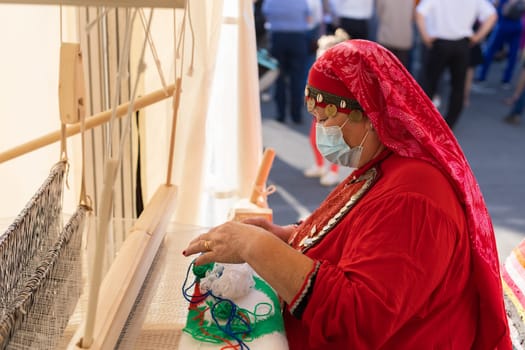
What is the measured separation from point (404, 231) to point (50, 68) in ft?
4.74

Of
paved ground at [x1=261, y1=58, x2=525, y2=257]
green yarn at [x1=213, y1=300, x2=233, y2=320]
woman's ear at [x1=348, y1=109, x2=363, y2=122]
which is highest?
woman's ear at [x1=348, y1=109, x2=363, y2=122]

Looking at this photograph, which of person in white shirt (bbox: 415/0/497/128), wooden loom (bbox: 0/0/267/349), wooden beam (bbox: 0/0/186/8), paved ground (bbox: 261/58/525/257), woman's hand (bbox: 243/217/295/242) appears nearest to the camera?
wooden beam (bbox: 0/0/186/8)

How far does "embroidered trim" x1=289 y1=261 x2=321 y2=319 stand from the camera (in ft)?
4.08

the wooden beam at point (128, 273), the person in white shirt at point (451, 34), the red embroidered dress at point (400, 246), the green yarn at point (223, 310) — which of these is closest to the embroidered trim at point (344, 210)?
the red embroidered dress at point (400, 246)

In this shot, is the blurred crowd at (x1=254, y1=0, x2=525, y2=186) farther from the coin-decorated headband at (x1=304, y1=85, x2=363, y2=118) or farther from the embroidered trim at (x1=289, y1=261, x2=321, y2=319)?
the embroidered trim at (x1=289, y1=261, x2=321, y2=319)

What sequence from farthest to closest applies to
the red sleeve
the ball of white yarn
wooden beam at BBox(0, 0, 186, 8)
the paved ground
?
the paved ground < the ball of white yarn < the red sleeve < wooden beam at BBox(0, 0, 186, 8)

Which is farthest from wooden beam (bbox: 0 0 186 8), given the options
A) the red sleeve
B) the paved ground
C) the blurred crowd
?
the blurred crowd

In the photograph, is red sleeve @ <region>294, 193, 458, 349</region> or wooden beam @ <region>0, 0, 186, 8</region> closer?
wooden beam @ <region>0, 0, 186, 8</region>

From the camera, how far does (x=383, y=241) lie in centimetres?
123

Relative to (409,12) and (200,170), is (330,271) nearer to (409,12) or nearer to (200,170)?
(200,170)

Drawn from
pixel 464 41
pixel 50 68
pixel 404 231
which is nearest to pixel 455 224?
pixel 404 231

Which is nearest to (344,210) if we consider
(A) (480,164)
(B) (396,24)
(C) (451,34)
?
(A) (480,164)

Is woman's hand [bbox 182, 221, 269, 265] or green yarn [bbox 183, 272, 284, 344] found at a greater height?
woman's hand [bbox 182, 221, 269, 265]

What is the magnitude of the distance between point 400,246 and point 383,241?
0.10 ft
